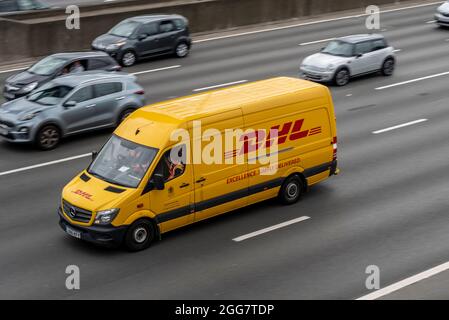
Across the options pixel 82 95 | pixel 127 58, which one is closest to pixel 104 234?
pixel 82 95

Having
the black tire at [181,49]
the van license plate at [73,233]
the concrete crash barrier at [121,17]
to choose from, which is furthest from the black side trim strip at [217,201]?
the concrete crash barrier at [121,17]

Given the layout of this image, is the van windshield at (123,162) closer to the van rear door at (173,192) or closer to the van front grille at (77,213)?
the van rear door at (173,192)

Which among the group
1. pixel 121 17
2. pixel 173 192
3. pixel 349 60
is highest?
pixel 121 17

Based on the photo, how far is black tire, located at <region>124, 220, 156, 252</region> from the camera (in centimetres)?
1452

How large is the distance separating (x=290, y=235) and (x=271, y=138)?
2.04 meters

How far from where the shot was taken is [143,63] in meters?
30.7

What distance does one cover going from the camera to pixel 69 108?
21.3 m

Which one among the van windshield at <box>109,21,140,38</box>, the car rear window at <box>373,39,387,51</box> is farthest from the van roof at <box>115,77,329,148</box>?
the van windshield at <box>109,21,140,38</box>

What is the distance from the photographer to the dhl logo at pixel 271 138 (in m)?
15.8

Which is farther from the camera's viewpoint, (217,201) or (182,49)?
(182,49)

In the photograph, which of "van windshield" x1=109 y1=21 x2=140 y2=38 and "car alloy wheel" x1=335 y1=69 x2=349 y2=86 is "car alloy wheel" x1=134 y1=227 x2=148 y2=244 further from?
"van windshield" x1=109 y1=21 x2=140 y2=38

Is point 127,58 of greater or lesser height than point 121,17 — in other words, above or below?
below

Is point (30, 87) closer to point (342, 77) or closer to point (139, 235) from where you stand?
point (342, 77)

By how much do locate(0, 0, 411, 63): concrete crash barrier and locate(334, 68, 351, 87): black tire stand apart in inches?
401
